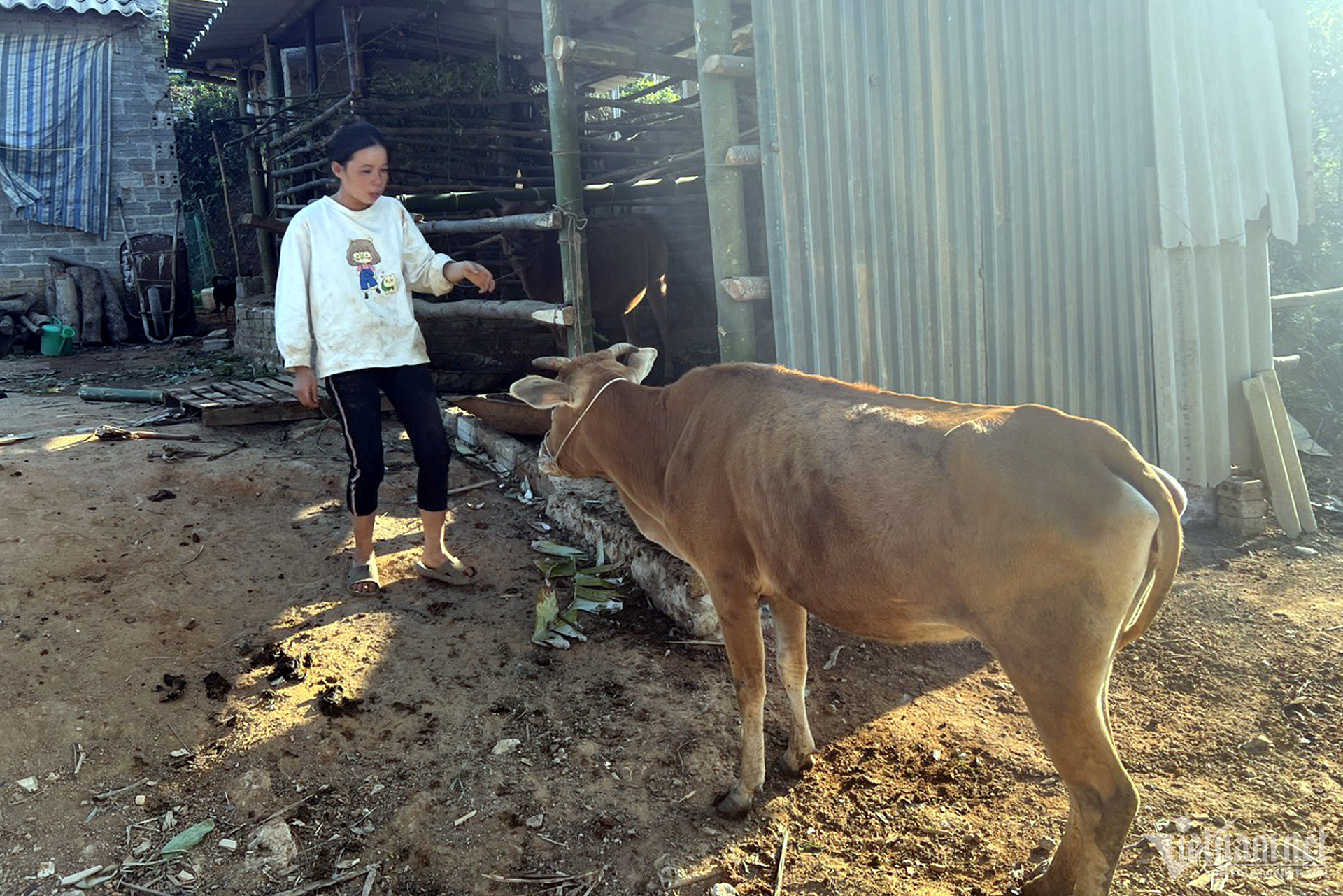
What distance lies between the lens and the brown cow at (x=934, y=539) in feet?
7.47

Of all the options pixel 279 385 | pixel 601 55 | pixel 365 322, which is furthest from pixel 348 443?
pixel 279 385

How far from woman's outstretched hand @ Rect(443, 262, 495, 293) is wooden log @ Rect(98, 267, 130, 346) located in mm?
11260

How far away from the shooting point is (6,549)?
4473mm

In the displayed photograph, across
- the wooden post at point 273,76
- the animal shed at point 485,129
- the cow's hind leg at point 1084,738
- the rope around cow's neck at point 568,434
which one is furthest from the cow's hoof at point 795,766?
the wooden post at point 273,76

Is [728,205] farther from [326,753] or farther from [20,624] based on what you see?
[20,624]

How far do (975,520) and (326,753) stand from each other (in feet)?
7.43

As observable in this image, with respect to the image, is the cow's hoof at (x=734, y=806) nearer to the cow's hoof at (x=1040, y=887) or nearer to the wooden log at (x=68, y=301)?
the cow's hoof at (x=1040, y=887)

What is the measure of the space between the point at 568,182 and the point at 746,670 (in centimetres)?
368

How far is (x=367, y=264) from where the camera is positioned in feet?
14.3

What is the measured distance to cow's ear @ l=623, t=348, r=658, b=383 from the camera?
386 centimetres

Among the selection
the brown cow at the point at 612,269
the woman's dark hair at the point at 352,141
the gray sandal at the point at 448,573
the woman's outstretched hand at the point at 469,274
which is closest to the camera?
the woman's dark hair at the point at 352,141

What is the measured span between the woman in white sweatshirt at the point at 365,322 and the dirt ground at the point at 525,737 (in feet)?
1.25

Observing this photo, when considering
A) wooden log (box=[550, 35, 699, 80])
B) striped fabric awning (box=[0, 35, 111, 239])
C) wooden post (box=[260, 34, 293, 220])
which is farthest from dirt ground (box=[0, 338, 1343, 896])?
striped fabric awning (box=[0, 35, 111, 239])

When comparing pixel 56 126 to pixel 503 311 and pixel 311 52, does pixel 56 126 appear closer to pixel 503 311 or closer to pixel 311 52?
pixel 311 52
